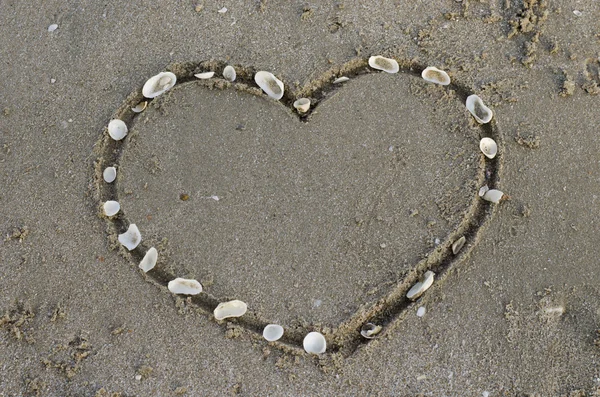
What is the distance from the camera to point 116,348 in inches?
102

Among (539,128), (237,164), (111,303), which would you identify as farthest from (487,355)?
(111,303)

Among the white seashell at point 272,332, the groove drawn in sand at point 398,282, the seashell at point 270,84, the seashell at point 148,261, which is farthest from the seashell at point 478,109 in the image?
the seashell at point 148,261

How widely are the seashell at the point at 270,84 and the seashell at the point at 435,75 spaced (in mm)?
697

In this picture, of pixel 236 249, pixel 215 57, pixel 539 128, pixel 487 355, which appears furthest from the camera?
pixel 215 57

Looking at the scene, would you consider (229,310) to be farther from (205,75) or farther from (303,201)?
(205,75)

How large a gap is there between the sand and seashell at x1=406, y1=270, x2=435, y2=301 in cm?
4

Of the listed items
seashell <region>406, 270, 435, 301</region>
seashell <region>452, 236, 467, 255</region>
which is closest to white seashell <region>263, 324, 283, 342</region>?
seashell <region>406, 270, 435, 301</region>

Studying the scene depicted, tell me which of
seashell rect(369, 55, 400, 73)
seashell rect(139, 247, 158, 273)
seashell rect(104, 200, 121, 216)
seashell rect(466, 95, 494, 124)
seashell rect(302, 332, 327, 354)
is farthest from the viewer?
seashell rect(369, 55, 400, 73)

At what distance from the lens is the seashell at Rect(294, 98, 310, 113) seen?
2982 millimetres

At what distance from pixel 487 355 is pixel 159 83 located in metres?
1.94

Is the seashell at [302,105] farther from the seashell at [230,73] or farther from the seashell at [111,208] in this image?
the seashell at [111,208]

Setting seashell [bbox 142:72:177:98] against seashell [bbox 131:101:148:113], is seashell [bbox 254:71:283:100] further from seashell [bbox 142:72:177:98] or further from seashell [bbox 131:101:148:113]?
seashell [bbox 131:101:148:113]

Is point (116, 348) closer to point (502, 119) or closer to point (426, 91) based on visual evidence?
point (426, 91)

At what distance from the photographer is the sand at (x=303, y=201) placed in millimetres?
2566
